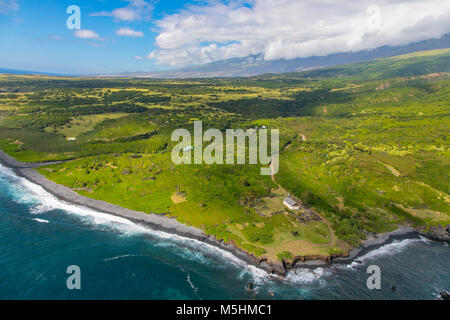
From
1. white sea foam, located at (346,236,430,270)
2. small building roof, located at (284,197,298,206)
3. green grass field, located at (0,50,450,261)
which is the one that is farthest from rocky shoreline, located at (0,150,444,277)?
small building roof, located at (284,197,298,206)

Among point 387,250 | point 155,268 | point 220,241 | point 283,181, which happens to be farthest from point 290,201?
point 155,268

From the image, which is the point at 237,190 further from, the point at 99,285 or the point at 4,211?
the point at 4,211

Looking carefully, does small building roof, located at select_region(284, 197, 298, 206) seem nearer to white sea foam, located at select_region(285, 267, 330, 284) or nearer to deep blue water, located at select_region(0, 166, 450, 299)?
deep blue water, located at select_region(0, 166, 450, 299)

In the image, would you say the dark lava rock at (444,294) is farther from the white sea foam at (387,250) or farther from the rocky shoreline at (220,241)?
the rocky shoreline at (220,241)

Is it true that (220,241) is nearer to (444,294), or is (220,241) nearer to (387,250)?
(387,250)

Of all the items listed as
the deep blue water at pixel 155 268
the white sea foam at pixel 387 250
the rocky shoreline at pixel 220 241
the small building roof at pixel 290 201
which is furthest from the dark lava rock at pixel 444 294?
the small building roof at pixel 290 201
